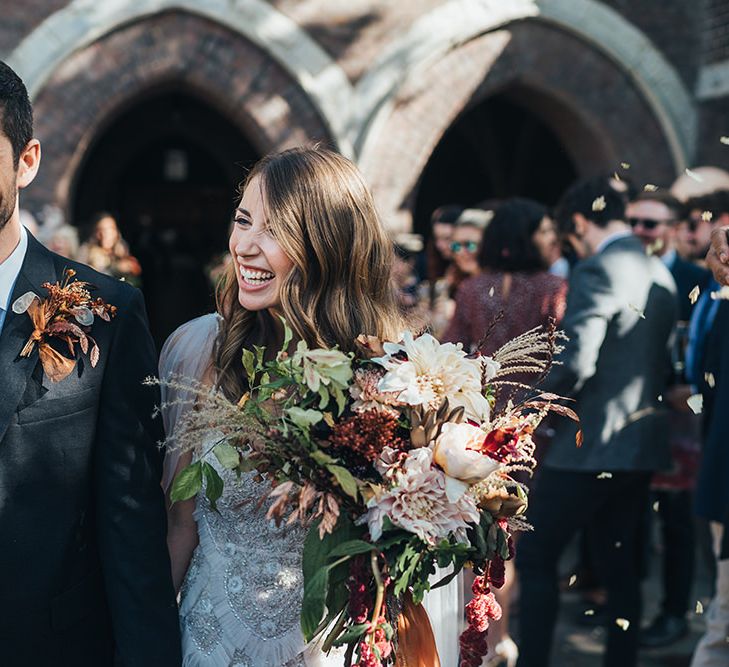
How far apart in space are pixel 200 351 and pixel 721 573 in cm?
218

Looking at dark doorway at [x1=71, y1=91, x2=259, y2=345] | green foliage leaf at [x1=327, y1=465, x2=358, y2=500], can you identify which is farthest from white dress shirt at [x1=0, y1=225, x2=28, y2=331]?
dark doorway at [x1=71, y1=91, x2=259, y2=345]

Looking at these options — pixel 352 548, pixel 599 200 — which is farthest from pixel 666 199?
pixel 352 548

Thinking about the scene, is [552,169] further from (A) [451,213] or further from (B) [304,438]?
(B) [304,438]

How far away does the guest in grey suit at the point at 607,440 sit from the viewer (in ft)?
14.0

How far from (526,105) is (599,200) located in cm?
708

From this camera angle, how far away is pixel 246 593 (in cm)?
247

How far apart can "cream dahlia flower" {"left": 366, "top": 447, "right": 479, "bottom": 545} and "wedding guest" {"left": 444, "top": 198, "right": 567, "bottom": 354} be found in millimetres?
2741

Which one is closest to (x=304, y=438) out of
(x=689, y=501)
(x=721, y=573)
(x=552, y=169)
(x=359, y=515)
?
(x=359, y=515)

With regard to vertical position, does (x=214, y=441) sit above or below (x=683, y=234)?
below

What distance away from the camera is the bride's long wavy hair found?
245 centimetres

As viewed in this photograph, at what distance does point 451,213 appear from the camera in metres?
6.57

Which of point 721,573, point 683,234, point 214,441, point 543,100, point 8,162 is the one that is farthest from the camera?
point 543,100

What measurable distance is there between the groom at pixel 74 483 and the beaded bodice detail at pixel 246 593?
25 centimetres

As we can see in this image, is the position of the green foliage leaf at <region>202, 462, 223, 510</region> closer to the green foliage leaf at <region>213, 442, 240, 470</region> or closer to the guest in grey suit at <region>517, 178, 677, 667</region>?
the green foliage leaf at <region>213, 442, 240, 470</region>
